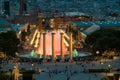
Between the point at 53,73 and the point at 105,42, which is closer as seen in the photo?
the point at 53,73

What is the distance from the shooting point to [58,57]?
73000 mm

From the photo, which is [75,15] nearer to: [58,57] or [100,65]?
[58,57]

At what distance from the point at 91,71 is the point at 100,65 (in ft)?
17.0

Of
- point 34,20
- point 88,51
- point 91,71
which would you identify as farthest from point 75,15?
point 91,71

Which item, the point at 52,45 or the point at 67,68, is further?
the point at 52,45

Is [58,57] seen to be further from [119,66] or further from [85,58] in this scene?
[119,66]

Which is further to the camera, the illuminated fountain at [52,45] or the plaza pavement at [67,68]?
the illuminated fountain at [52,45]

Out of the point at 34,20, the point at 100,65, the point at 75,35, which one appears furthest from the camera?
the point at 34,20

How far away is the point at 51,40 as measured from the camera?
247 ft

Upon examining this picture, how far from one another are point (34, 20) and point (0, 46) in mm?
72145

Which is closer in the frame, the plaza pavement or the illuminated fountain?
the plaza pavement

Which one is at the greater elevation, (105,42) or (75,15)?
(105,42)

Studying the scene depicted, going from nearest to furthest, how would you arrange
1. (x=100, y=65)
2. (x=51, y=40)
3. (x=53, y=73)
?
(x=53, y=73) → (x=100, y=65) → (x=51, y=40)

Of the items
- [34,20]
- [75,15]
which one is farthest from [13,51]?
[75,15]
